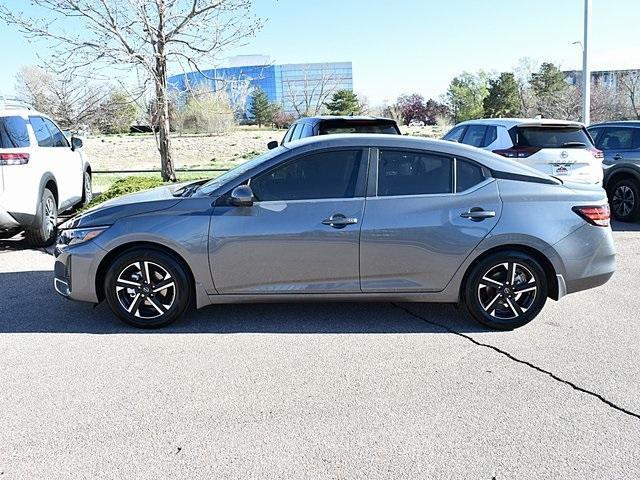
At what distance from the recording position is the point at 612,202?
9.99m

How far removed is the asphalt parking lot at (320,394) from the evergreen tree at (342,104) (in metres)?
31.6

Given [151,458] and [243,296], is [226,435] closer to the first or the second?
[151,458]

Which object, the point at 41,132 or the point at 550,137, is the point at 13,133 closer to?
the point at 41,132

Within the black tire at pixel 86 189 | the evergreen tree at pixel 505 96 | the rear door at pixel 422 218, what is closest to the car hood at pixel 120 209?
the rear door at pixel 422 218

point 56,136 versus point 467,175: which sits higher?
point 56,136

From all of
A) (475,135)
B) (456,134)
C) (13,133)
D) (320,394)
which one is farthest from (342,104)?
(320,394)

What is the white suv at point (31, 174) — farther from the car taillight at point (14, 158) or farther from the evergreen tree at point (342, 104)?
the evergreen tree at point (342, 104)

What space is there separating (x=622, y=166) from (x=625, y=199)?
58 cm

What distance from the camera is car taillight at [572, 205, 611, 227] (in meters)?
4.70

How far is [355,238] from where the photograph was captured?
4.56 m

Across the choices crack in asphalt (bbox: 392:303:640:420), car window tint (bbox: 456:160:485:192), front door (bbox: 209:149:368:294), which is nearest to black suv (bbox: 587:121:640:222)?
car window tint (bbox: 456:160:485:192)

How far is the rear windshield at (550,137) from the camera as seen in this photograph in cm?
840

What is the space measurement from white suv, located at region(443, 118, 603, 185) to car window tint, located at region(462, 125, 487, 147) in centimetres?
52

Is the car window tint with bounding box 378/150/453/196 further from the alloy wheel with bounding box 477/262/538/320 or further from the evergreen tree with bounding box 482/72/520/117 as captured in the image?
the evergreen tree with bounding box 482/72/520/117
